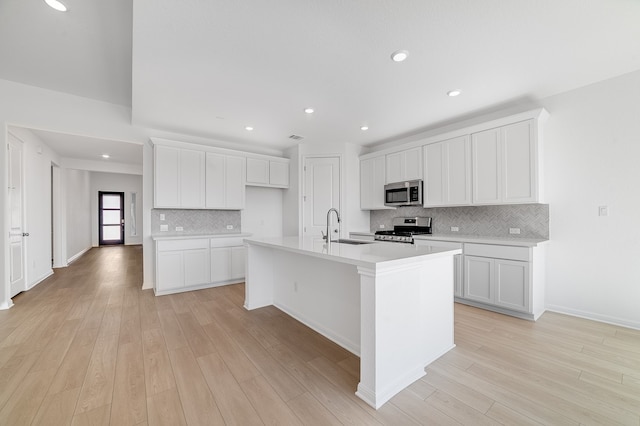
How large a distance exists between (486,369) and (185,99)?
415cm

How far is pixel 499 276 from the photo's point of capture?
10.2 ft

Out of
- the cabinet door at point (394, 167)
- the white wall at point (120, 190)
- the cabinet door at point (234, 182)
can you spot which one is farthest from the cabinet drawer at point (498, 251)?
the white wall at point (120, 190)

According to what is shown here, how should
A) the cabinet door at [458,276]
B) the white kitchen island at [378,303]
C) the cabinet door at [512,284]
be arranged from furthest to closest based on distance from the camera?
1. the cabinet door at [458,276]
2. the cabinet door at [512,284]
3. the white kitchen island at [378,303]

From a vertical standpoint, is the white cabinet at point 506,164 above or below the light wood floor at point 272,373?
above

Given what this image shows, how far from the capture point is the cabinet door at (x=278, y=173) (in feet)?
17.3

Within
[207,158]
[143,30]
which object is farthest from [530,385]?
[207,158]

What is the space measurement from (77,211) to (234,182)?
6.80m

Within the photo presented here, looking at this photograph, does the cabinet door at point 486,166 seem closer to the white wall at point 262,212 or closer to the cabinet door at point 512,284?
the cabinet door at point 512,284

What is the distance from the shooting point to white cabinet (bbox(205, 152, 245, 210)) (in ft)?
15.0

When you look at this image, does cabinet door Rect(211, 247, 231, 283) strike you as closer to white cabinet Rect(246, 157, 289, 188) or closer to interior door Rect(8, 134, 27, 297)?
white cabinet Rect(246, 157, 289, 188)

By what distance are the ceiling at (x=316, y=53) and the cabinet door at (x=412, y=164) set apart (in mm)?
656

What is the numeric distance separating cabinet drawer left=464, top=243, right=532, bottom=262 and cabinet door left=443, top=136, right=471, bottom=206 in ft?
2.26

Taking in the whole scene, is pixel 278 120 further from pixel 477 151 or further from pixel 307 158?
pixel 477 151

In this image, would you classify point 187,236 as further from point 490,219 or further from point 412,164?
point 490,219
